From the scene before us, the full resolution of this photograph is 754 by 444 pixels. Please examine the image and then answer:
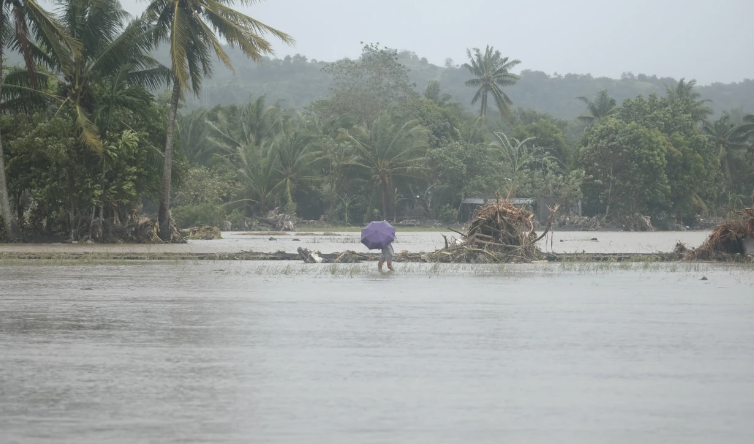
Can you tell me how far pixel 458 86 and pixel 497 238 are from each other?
437ft

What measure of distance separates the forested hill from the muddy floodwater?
9910cm

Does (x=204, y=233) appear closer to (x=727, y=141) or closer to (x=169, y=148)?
(x=169, y=148)

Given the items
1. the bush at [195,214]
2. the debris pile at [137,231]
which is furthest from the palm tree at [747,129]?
the debris pile at [137,231]

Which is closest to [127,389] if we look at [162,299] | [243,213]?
[162,299]

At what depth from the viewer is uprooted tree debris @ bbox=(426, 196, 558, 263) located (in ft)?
70.6

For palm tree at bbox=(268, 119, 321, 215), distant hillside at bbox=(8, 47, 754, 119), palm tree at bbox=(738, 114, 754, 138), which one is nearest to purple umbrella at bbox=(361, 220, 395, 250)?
palm tree at bbox=(268, 119, 321, 215)

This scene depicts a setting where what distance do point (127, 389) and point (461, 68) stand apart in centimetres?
15901

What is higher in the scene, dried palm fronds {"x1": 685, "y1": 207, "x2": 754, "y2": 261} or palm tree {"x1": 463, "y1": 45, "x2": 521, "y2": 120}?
palm tree {"x1": 463, "y1": 45, "x2": 521, "y2": 120}

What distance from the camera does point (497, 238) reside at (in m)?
21.9

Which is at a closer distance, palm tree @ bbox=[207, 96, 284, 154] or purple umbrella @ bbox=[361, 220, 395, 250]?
purple umbrella @ bbox=[361, 220, 395, 250]

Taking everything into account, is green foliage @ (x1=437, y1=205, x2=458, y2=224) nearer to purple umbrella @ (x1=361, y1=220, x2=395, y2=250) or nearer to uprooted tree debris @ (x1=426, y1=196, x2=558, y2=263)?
uprooted tree debris @ (x1=426, y1=196, x2=558, y2=263)

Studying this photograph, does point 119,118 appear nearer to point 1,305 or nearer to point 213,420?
point 1,305

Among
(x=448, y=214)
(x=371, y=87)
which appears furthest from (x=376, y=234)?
(x=371, y=87)

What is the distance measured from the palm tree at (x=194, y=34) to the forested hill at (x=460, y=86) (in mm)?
80423
